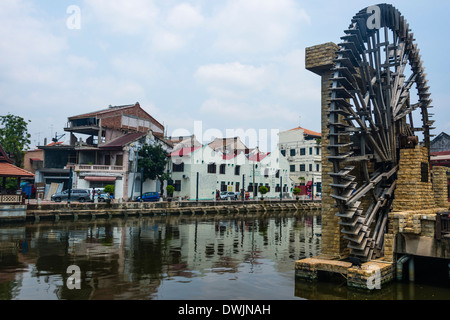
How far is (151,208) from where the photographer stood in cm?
3625

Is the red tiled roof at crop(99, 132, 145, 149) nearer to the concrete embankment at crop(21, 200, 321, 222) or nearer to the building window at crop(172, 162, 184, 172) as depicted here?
the building window at crop(172, 162, 184, 172)

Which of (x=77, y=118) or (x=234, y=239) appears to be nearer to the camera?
Answer: (x=234, y=239)

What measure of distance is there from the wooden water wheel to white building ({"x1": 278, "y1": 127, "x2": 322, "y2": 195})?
147 feet

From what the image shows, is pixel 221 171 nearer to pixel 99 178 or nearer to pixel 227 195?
pixel 227 195

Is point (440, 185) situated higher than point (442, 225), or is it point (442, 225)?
point (440, 185)

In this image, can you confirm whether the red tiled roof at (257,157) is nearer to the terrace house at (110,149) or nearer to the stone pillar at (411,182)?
the terrace house at (110,149)

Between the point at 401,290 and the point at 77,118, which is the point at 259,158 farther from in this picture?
the point at 401,290

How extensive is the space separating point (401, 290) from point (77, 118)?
44.0 meters

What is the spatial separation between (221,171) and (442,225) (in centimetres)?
4156

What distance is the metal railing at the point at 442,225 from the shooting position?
10.7 meters

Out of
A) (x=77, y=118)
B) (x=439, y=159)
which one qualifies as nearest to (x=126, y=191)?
(x=77, y=118)

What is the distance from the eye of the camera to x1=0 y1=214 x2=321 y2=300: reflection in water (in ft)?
34.0

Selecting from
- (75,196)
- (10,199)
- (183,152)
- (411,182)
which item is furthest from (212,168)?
(411,182)
